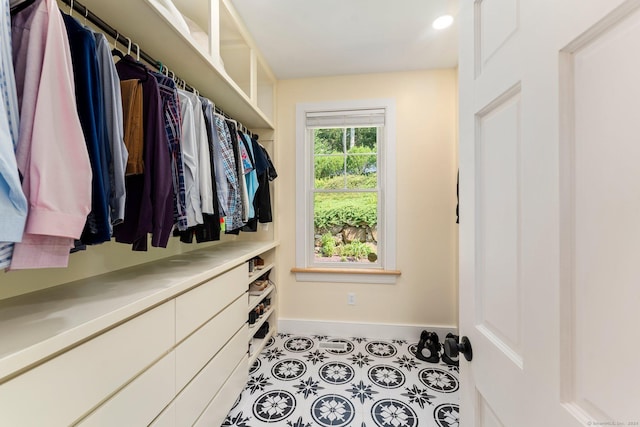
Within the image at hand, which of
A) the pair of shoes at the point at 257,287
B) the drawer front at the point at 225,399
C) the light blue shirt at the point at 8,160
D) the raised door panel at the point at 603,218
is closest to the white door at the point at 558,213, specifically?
the raised door panel at the point at 603,218

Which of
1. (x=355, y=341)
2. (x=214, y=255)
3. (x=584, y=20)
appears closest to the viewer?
(x=584, y=20)

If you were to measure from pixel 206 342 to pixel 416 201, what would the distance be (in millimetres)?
1973

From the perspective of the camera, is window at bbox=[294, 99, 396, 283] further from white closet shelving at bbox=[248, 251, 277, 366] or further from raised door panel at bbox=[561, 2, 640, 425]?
raised door panel at bbox=[561, 2, 640, 425]

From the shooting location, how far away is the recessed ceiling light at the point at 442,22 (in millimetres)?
1728

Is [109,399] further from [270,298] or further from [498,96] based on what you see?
[270,298]

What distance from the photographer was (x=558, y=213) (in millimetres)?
458

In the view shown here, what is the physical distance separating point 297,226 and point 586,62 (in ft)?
7.39

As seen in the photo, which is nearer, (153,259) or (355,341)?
(153,259)

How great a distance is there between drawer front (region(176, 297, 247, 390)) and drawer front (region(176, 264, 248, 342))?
4 cm

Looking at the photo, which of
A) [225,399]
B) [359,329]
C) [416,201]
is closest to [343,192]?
[416,201]

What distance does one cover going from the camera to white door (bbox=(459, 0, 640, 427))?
36 cm

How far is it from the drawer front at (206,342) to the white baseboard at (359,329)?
98 cm

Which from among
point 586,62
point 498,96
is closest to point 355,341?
point 498,96

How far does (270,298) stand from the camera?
8.16 ft
